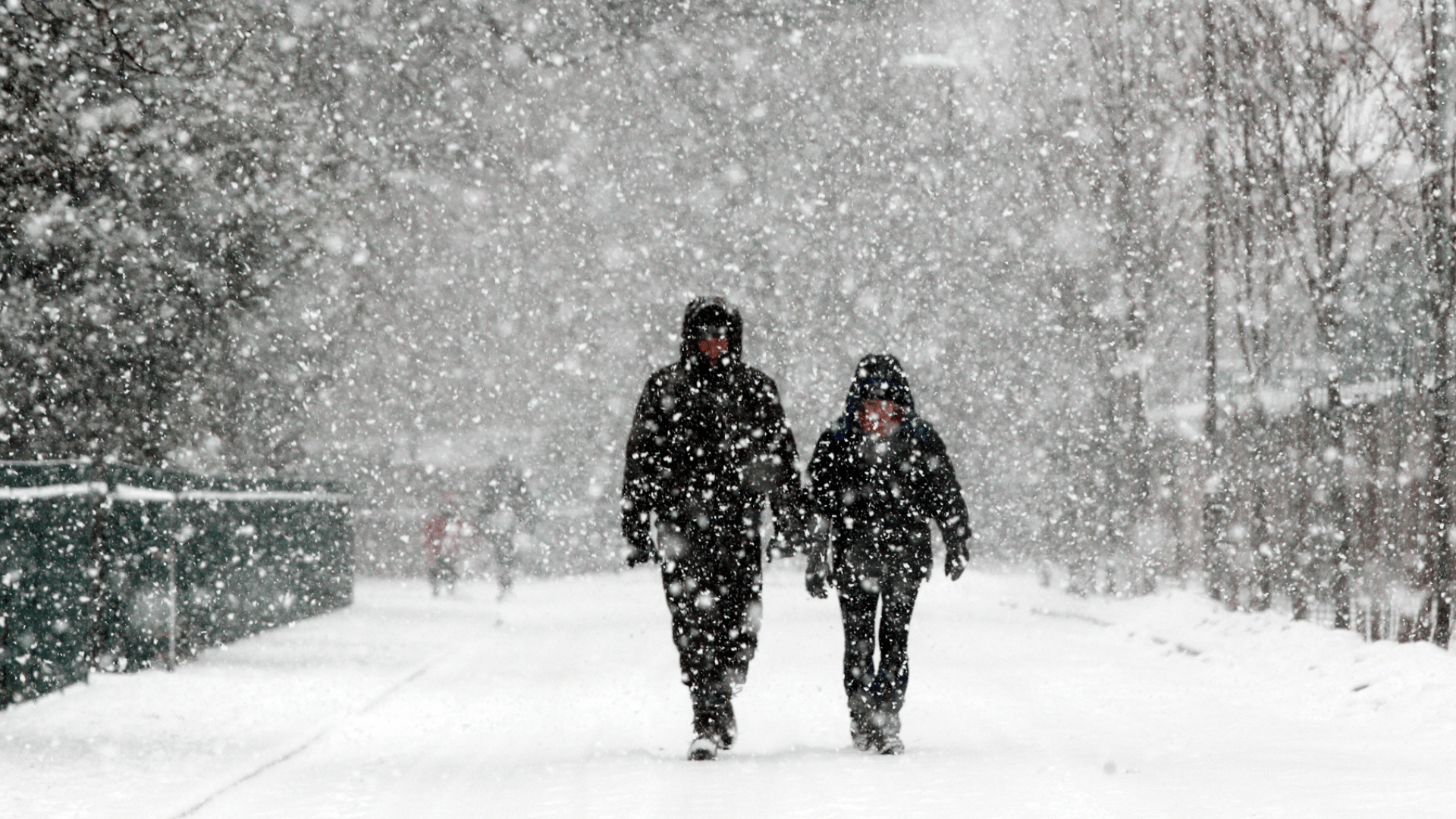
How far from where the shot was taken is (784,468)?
8.05 metres

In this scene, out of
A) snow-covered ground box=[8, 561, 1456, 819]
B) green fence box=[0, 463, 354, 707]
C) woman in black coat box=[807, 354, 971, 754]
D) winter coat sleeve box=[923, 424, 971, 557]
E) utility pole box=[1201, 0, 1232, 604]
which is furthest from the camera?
utility pole box=[1201, 0, 1232, 604]

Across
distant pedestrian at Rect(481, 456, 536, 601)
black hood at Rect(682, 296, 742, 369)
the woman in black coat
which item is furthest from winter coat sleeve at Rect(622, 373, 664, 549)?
distant pedestrian at Rect(481, 456, 536, 601)

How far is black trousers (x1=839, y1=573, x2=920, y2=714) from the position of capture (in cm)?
798

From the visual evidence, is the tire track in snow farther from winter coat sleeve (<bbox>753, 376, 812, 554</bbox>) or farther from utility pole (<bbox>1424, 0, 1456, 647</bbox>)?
utility pole (<bbox>1424, 0, 1456, 647</bbox>)

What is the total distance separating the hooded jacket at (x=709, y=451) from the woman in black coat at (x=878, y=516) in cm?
26

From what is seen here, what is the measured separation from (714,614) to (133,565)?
22.0 feet

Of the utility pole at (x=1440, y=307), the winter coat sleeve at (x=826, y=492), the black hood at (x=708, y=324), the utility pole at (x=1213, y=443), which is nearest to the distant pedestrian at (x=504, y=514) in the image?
the utility pole at (x=1213, y=443)

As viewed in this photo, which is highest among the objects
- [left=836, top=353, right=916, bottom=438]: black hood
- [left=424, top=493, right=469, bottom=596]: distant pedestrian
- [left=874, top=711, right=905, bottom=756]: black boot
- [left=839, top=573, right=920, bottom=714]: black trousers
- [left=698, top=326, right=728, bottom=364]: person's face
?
[left=698, top=326, right=728, bottom=364]: person's face

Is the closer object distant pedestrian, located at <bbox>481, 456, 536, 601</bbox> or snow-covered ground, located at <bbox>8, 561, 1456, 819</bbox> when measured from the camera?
snow-covered ground, located at <bbox>8, 561, 1456, 819</bbox>

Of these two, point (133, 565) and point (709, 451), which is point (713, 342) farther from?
point (133, 565)

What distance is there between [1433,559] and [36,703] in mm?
9363

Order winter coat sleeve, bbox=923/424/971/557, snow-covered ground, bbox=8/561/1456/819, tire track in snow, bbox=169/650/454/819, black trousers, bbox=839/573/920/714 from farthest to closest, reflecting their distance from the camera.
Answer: winter coat sleeve, bbox=923/424/971/557, black trousers, bbox=839/573/920/714, tire track in snow, bbox=169/650/454/819, snow-covered ground, bbox=8/561/1456/819

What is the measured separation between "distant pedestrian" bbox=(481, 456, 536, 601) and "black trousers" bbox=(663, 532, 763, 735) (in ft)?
59.0

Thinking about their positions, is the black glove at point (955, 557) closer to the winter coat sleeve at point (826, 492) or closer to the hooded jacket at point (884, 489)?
the hooded jacket at point (884, 489)
